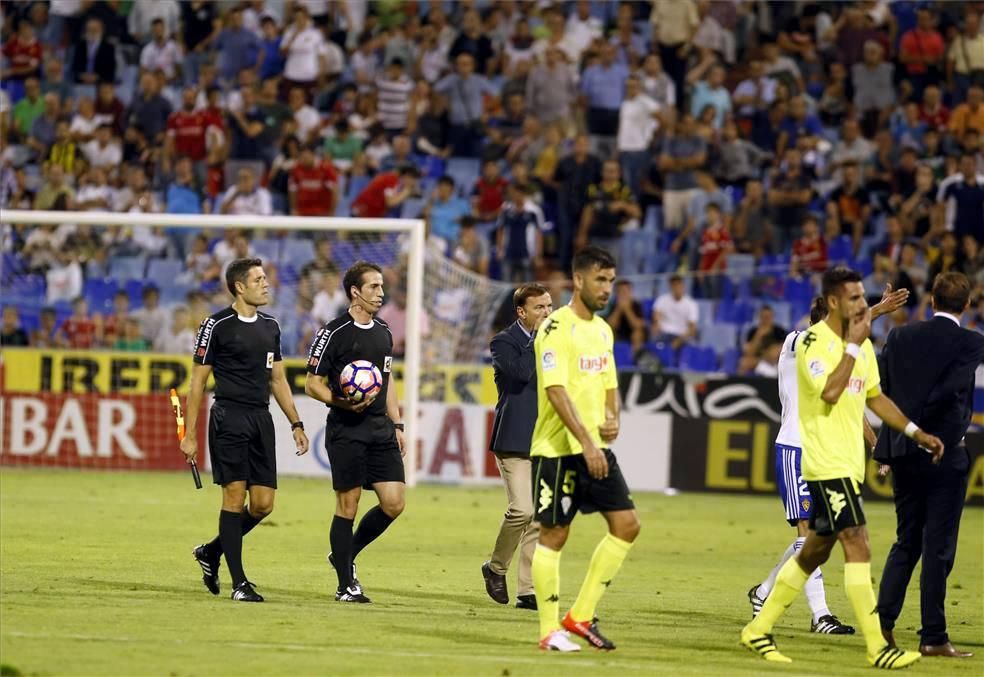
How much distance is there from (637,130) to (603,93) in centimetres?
110

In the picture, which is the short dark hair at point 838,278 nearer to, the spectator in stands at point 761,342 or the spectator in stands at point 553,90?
the spectator in stands at point 761,342

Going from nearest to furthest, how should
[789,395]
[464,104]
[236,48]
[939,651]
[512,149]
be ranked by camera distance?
1. [939,651]
2. [789,395]
3. [512,149]
4. [464,104]
5. [236,48]

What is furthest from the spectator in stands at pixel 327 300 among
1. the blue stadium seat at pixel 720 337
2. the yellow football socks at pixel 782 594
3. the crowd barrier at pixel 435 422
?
the yellow football socks at pixel 782 594

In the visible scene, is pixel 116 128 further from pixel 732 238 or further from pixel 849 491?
pixel 849 491

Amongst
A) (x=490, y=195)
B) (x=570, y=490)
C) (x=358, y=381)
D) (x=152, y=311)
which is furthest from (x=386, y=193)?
(x=570, y=490)

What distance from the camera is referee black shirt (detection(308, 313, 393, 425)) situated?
10.6 m

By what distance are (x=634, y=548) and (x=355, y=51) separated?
595 inches

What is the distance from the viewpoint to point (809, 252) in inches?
912

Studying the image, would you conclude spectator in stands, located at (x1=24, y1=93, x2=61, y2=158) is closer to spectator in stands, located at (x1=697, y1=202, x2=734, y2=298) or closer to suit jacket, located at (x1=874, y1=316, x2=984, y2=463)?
spectator in stands, located at (x1=697, y1=202, x2=734, y2=298)

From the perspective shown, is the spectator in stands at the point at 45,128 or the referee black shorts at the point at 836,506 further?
the spectator in stands at the point at 45,128

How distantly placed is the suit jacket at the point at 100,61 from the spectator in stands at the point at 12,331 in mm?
7165

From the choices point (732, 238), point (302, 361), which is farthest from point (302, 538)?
point (732, 238)

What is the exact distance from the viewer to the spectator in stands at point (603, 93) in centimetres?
2603

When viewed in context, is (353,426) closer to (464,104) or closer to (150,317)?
(150,317)
